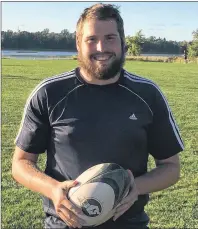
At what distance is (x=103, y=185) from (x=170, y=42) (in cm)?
11799

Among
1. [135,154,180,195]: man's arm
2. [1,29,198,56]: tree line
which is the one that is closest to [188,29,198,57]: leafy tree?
[1,29,198,56]: tree line

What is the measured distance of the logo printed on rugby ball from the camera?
7.75ft

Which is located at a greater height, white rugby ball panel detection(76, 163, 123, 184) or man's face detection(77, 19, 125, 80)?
man's face detection(77, 19, 125, 80)

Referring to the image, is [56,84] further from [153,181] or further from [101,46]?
[153,181]

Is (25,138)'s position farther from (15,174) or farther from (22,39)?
(22,39)

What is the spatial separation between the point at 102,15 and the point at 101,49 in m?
0.22

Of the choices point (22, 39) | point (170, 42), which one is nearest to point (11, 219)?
point (22, 39)

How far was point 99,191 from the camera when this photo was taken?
2.45m

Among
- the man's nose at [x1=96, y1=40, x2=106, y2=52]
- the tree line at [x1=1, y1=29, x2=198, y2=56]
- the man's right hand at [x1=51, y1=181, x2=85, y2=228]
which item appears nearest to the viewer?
the man's right hand at [x1=51, y1=181, x2=85, y2=228]

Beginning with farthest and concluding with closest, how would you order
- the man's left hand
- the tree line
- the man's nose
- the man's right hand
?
the tree line, the man's nose, the man's left hand, the man's right hand

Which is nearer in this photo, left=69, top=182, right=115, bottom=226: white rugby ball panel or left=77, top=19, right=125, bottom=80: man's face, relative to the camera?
left=69, top=182, right=115, bottom=226: white rugby ball panel

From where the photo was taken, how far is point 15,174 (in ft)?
9.20

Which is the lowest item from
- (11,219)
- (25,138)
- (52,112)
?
(11,219)

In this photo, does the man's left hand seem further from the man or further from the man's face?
the man's face
